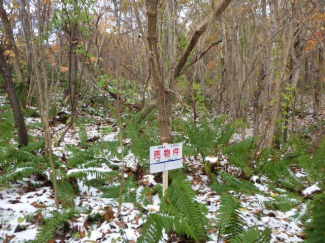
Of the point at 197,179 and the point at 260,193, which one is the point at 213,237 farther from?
the point at 197,179

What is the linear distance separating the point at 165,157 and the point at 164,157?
0.04ft

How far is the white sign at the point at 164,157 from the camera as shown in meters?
2.25

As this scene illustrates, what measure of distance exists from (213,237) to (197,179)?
145cm

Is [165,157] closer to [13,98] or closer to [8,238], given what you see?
[8,238]

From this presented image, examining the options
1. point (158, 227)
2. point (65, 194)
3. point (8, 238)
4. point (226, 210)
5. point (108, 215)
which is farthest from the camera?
point (65, 194)

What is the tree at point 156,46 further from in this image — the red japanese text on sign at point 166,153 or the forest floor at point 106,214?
the forest floor at point 106,214

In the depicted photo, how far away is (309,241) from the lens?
196 centimetres

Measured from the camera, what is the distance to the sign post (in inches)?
88.4

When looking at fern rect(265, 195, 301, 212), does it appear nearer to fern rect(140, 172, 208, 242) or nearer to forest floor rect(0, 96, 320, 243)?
forest floor rect(0, 96, 320, 243)

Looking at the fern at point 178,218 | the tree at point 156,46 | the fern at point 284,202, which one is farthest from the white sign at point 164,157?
the fern at point 284,202

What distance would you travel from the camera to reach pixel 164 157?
2.32m

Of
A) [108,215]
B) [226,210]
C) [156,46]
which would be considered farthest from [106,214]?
[156,46]

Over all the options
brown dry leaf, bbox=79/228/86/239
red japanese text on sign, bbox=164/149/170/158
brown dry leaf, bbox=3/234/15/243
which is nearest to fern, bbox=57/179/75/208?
brown dry leaf, bbox=79/228/86/239

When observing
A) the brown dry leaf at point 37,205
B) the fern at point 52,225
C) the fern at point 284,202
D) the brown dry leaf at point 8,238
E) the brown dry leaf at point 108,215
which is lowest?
the brown dry leaf at point 108,215
